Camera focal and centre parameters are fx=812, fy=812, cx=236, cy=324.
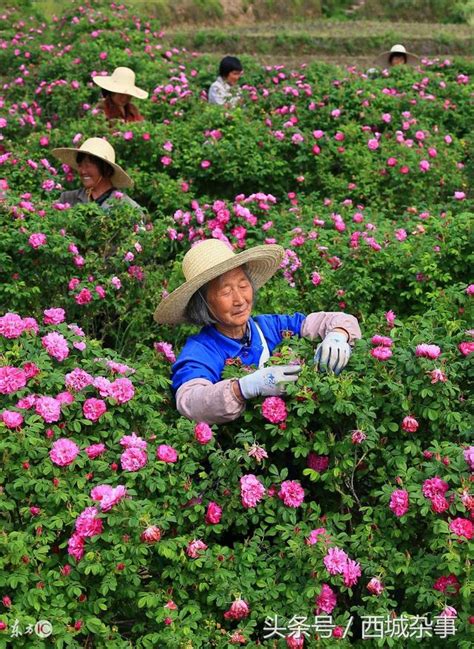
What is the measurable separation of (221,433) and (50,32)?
9812 millimetres

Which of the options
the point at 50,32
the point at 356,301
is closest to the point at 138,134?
the point at 356,301

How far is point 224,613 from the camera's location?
2336 millimetres

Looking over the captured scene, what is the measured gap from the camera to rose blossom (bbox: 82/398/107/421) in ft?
8.31

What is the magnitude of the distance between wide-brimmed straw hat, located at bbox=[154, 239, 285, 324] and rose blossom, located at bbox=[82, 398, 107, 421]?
1.96ft

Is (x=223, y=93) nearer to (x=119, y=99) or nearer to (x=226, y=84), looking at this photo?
(x=226, y=84)

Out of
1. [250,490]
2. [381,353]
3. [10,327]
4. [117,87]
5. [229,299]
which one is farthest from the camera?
[117,87]

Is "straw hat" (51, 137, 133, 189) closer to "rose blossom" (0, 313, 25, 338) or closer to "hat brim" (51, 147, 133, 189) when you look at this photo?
"hat brim" (51, 147, 133, 189)

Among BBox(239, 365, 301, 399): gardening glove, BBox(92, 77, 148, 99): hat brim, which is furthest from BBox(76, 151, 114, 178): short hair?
BBox(239, 365, 301, 399): gardening glove

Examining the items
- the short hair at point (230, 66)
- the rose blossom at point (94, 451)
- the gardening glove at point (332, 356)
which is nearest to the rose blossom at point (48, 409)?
the rose blossom at point (94, 451)

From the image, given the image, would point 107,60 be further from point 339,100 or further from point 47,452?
point 47,452

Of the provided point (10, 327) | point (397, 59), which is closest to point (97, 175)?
point (10, 327)

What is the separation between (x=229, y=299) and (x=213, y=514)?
84 centimetres

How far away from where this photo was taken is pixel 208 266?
299 centimetres

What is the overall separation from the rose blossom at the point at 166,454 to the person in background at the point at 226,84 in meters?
5.57
